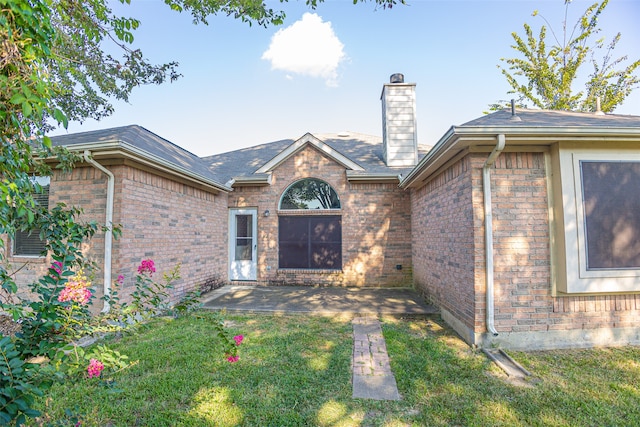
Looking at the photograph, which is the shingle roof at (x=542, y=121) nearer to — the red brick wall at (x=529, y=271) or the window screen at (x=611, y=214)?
the red brick wall at (x=529, y=271)

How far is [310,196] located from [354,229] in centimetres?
168

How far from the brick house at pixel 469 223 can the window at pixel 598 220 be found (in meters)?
0.02

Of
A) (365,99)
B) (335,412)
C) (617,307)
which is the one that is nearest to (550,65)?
(365,99)

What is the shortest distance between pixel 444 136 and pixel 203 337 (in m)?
4.90

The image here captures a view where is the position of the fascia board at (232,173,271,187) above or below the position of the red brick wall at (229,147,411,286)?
above

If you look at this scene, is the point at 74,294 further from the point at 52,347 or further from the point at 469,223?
the point at 469,223

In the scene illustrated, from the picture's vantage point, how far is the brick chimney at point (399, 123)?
30.6 feet

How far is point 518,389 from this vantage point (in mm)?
3137

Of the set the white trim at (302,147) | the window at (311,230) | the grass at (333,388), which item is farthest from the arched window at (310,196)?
the grass at (333,388)

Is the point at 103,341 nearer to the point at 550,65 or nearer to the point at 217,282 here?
the point at 217,282

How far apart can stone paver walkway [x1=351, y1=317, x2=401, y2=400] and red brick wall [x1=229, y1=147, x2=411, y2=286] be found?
11.0 ft

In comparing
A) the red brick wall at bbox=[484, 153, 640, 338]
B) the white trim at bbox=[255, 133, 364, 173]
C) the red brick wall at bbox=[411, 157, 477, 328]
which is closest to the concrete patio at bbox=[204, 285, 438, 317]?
the red brick wall at bbox=[411, 157, 477, 328]

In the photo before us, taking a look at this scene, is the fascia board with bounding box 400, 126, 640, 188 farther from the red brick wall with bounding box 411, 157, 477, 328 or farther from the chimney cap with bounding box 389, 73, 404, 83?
the chimney cap with bounding box 389, 73, 404, 83

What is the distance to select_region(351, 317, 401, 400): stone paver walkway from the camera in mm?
3113
